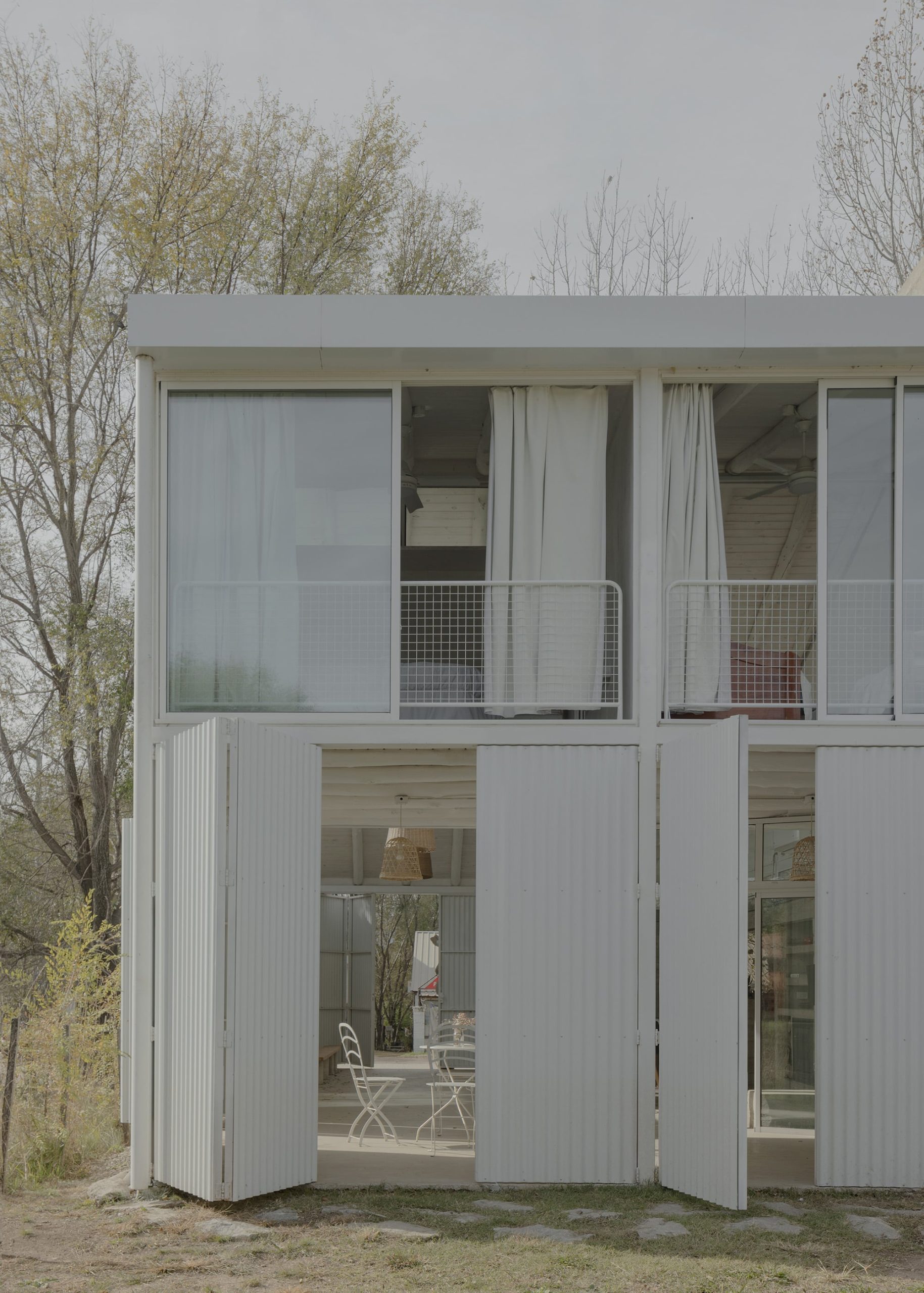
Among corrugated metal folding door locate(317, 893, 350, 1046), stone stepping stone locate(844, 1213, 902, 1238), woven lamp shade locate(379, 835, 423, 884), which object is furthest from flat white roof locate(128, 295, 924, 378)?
corrugated metal folding door locate(317, 893, 350, 1046)

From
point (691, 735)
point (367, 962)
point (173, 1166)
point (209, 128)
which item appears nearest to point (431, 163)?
point (209, 128)

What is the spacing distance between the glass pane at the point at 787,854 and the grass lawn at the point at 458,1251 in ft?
10.7

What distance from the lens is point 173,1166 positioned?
24.6 feet

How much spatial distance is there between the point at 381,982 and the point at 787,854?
1485 cm

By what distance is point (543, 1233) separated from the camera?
6.69 metres

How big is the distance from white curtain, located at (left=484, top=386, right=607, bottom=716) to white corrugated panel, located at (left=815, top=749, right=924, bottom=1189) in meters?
1.70

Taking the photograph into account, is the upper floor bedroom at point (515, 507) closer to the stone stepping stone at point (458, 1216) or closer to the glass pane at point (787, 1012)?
the glass pane at point (787, 1012)

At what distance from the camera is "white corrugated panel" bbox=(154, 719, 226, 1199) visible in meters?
7.23

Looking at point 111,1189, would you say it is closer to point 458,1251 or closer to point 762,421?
point 458,1251

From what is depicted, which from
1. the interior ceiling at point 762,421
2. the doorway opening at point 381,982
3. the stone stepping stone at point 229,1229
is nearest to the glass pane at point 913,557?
the interior ceiling at point 762,421

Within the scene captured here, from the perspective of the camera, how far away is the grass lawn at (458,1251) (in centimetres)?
584

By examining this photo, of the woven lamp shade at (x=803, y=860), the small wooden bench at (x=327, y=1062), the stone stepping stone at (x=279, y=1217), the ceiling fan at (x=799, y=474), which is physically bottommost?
the small wooden bench at (x=327, y=1062)

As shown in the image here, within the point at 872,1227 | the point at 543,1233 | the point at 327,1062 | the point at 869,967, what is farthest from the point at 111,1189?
the point at 327,1062

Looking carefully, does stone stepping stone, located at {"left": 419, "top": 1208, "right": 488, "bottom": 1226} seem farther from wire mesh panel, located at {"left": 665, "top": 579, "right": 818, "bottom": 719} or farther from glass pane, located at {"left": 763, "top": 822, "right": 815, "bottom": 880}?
glass pane, located at {"left": 763, "top": 822, "right": 815, "bottom": 880}
